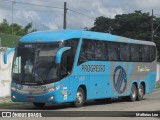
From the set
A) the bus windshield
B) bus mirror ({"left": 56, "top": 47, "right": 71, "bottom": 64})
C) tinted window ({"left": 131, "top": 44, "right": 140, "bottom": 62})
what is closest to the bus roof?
the bus windshield

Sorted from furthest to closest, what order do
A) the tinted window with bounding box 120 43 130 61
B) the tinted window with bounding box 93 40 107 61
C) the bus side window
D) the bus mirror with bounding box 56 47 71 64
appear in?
the tinted window with bounding box 120 43 130 61 → the tinted window with bounding box 93 40 107 61 → the bus side window → the bus mirror with bounding box 56 47 71 64

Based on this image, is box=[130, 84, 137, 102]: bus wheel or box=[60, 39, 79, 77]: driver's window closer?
box=[60, 39, 79, 77]: driver's window

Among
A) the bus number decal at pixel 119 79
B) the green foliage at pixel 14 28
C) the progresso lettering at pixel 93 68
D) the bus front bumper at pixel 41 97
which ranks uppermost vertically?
the green foliage at pixel 14 28

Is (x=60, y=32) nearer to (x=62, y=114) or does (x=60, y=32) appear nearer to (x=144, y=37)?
(x=62, y=114)

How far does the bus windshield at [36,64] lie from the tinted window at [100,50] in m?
3.12

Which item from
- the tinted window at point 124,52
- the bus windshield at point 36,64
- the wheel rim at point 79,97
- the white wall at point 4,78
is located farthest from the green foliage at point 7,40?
the bus windshield at point 36,64

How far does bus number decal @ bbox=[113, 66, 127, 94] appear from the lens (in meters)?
23.8

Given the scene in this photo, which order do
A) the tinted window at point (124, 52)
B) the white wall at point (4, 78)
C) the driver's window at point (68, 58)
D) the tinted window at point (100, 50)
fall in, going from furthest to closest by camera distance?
the white wall at point (4, 78) < the tinted window at point (124, 52) < the tinted window at point (100, 50) < the driver's window at point (68, 58)

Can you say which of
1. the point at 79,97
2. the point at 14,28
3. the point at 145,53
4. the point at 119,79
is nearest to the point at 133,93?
the point at 119,79

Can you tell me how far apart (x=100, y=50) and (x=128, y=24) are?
64.8 meters

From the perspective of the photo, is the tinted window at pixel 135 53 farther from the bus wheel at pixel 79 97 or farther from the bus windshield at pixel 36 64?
the bus windshield at pixel 36 64

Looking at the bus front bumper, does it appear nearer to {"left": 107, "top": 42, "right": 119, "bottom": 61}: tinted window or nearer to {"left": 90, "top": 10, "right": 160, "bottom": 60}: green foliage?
{"left": 107, "top": 42, "right": 119, "bottom": 61}: tinted window

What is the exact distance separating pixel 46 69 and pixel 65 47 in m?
1.18

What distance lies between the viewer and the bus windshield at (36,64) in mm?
18730
